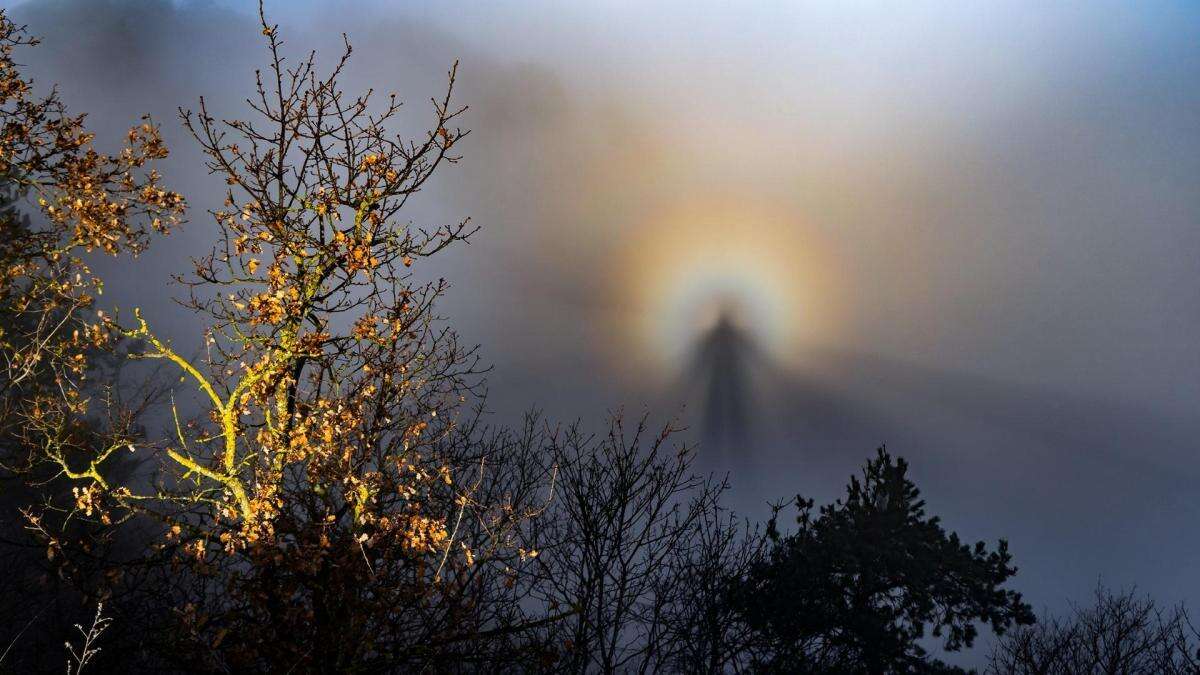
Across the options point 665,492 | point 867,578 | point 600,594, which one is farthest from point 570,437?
point 867,578

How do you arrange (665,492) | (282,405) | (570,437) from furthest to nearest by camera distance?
(570,437)
(665,492)
(282,405)

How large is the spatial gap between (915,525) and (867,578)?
340cm

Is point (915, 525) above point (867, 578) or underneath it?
above

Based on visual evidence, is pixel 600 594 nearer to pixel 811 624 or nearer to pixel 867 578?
pixel 811 624

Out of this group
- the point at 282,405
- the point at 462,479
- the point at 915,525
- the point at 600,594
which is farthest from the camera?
the point at 462,479

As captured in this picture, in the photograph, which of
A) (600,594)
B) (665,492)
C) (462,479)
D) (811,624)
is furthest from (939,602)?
(462,479)

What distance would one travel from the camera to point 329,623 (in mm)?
7414

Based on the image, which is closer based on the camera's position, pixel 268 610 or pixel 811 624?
pixel 268 610

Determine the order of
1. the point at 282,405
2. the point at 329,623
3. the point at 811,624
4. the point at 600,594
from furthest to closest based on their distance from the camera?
1. the point at 811,624
2. the point at 600,594
3. the point at 282,405
4. the point at 329,623

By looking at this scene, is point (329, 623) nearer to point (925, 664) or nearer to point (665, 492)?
point (665, 492)

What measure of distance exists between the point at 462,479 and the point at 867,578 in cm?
1837

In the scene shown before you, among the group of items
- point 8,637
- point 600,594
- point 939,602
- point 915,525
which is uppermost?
point 915,525

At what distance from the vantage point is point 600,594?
42.5 ft

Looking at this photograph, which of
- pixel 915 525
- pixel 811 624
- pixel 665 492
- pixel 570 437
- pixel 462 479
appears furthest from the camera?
pixel 462 479
